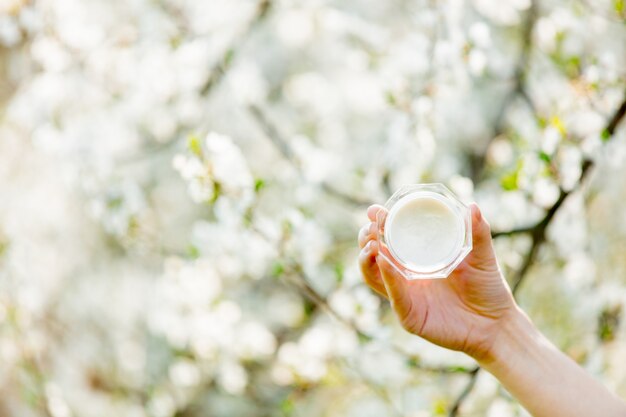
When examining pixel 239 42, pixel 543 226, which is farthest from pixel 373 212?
pixel 239 42

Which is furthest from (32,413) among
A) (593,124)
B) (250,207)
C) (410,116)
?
(593,124)

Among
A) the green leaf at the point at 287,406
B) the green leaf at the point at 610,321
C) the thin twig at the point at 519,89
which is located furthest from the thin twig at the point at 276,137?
the green leaf at the point at 610,321

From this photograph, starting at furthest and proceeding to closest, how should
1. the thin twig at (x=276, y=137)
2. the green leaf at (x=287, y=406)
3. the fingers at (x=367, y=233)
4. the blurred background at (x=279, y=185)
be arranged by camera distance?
the thin twig at (x=276, y=137) < the green leaf at (x=287, y=406) < the blurred background at (x=279, y=185) < the fingers at (x=367, y=233)

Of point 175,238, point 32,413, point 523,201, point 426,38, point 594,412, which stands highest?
point 426,38

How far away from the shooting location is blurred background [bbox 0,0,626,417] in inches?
62.4

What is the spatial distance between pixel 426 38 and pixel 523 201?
433 millimetres

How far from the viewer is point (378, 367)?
169 centimetres

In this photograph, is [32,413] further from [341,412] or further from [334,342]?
[334,342]

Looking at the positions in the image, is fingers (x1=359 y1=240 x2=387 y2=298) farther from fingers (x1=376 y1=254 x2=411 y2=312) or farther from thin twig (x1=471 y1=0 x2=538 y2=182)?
thin twig (x1=471 y1=0 x2=538 y2=182)

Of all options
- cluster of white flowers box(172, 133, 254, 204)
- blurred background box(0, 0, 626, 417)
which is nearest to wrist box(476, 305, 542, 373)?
blurred background box(0, 0, 626, 417)

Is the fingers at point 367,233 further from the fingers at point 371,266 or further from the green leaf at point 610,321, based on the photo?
the green leaf at point 610,321

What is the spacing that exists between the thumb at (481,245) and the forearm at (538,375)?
11 centimetres

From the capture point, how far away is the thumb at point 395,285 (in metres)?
0.97

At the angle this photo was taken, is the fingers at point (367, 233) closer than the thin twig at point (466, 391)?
Yes
